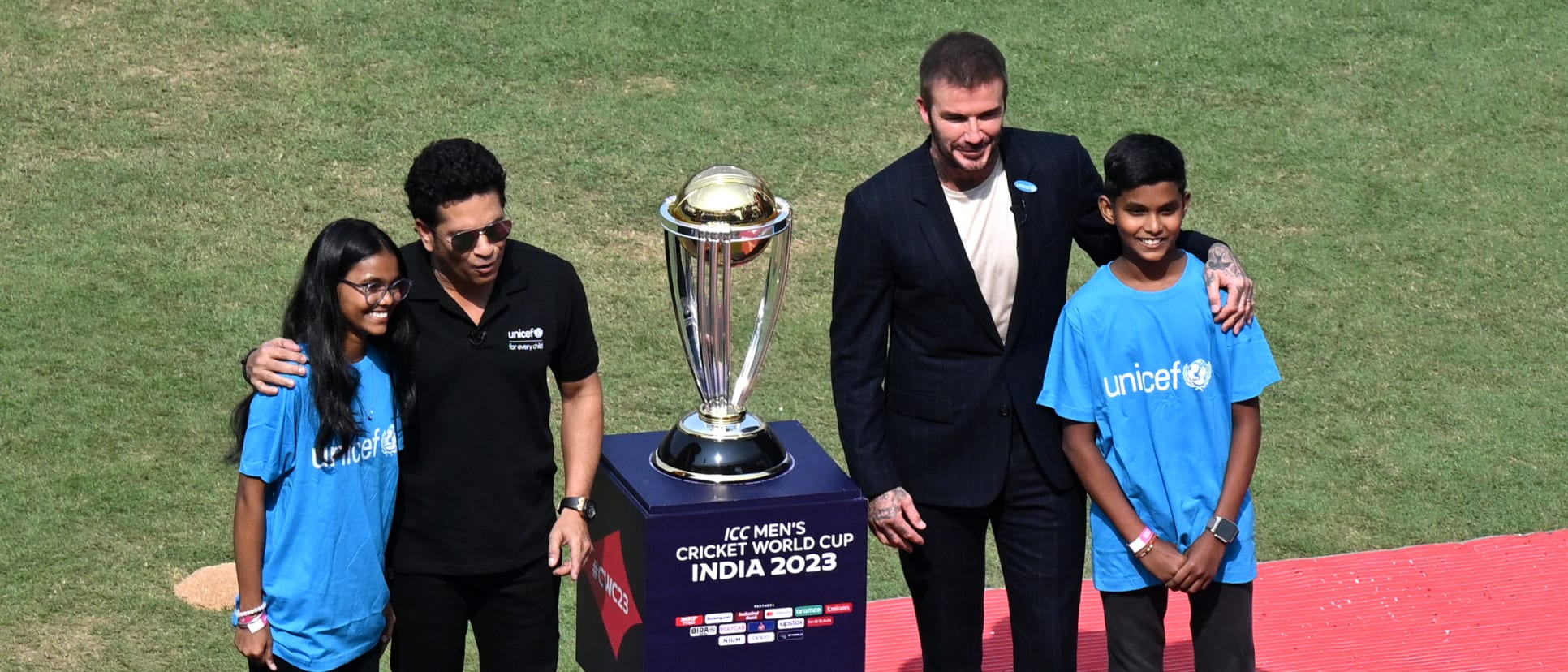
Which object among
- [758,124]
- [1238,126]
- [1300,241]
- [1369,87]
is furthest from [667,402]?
[1369,87]

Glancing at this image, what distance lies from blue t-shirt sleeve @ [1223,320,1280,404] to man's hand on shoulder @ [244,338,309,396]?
1.90 meters

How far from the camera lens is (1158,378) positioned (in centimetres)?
390

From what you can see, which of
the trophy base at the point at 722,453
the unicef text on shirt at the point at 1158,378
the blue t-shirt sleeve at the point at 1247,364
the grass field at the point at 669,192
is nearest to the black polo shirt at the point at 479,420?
the trophy base at the point at 722,453

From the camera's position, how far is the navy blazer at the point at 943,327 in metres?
3.92

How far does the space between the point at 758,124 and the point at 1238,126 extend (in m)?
2.35

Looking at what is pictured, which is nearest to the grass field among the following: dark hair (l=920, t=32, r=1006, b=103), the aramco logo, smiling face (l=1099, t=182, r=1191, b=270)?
the aramco logo

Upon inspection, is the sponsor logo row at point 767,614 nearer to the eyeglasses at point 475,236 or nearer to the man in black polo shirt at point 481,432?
the man in black polo shirt at point 481,432

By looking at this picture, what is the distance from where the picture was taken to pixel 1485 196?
8.56 metres

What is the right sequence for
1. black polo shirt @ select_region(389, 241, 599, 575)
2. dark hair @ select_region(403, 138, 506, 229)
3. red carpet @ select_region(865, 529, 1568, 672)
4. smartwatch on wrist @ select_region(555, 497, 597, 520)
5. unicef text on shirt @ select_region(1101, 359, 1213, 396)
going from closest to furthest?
dark hair @ select_region(403, 138, 506, 229), black polo shirt @ select_region(389, 241, 599, 575), unicef text on shirt @ select_region(1101, 359, 1213, 396), smartwatch on wrist @ select_region(555, 497, 597, 520), red carpet @ select_region(865, 529, 1568, 672)

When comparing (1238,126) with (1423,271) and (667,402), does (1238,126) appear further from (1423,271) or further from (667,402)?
(667,402)

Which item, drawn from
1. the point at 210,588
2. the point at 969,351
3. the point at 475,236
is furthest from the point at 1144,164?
the point at 210,588

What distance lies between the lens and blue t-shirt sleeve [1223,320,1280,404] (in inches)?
154

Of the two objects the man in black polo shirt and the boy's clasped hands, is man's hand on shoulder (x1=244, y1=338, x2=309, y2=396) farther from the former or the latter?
the boy's clasped hands

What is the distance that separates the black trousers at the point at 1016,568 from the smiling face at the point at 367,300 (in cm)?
121
